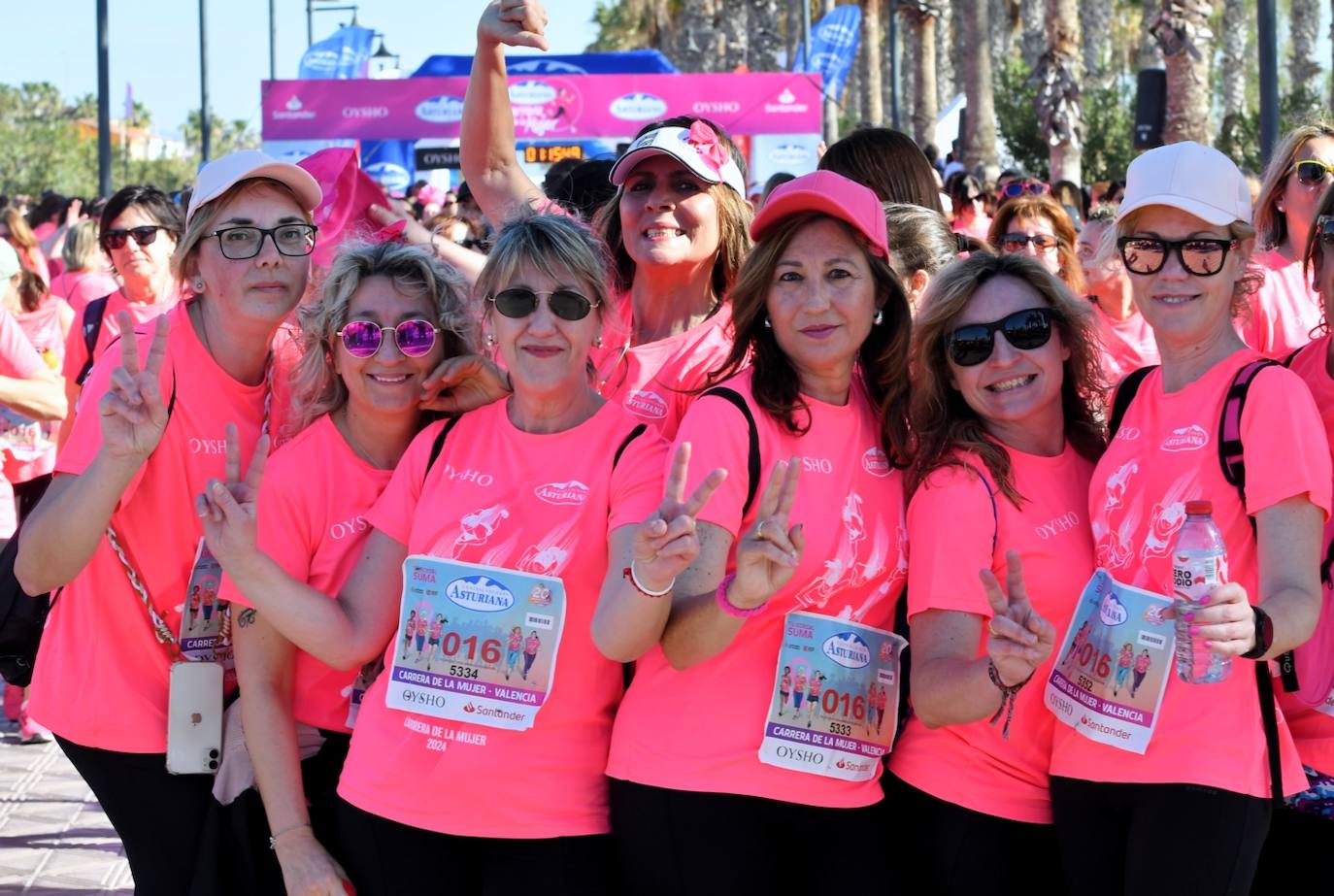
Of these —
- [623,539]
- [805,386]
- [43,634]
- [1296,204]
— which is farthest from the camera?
[1296,204]

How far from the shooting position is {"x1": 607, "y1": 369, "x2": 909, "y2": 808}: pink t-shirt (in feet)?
10.1

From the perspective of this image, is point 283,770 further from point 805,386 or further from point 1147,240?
point 1147,240

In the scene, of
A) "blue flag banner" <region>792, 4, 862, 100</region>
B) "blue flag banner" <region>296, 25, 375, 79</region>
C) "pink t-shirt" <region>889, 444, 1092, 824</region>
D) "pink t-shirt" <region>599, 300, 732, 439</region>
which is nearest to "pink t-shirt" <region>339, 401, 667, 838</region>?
"pink t-shirt" <region>599, 300, 732, 439</region>

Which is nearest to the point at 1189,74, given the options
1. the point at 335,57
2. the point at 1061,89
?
the point at 1061,89

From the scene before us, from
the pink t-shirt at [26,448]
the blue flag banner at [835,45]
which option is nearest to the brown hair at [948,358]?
the pink t-shirt at [26,448]

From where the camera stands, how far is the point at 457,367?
11.5 ft

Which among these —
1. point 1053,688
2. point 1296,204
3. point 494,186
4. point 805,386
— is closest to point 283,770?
point 805,386

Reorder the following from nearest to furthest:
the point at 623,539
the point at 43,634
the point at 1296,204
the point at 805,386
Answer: the point at 623,539, the point at 805,386, the point at 43,634, the point at 1296,204

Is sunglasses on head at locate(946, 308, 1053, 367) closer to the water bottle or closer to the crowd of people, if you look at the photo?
the crowd of people

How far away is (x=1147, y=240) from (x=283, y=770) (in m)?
2.32

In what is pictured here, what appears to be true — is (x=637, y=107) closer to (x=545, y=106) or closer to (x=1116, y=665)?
(x=545, y=106)

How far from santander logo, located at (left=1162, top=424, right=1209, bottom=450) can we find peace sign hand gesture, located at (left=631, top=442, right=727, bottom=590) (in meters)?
0.98

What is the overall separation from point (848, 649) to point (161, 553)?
5.49 feet

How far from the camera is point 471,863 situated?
3.21 m
